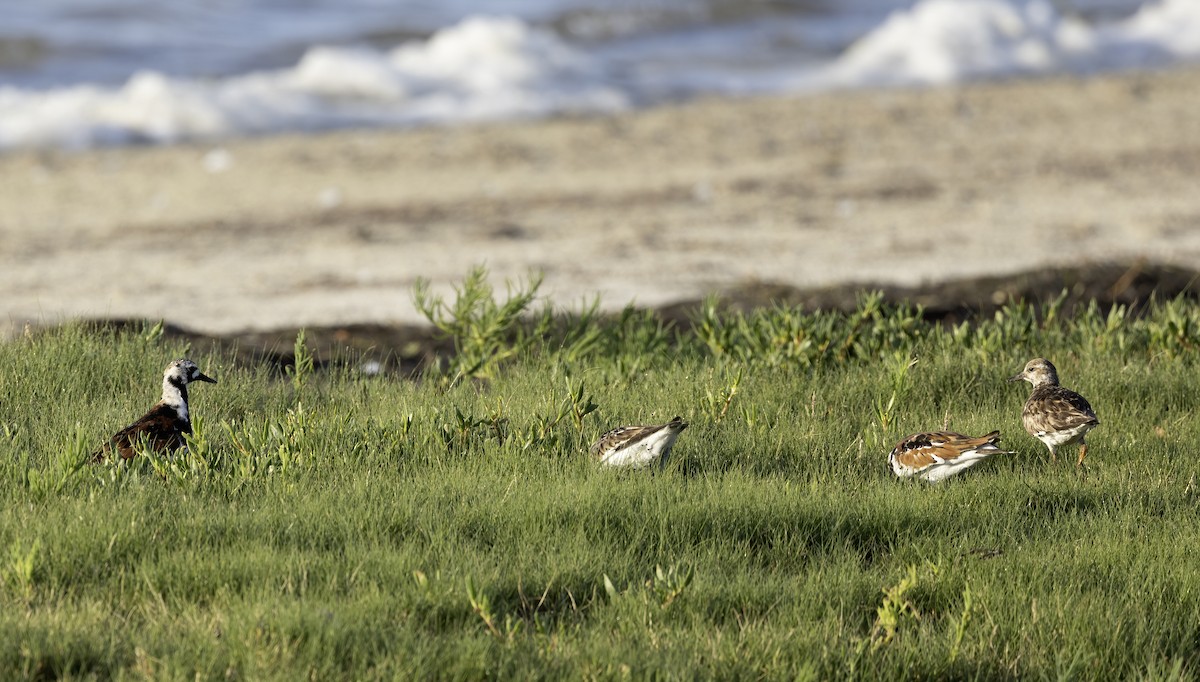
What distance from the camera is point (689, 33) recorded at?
32.4 metres

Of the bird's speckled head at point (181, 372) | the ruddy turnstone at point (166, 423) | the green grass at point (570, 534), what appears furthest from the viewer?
the bird's speckled head at point (181, 372)

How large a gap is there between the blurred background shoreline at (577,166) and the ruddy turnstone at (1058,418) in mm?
2524

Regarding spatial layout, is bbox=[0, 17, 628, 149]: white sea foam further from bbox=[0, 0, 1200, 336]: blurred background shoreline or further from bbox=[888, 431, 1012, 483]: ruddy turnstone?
bbox=[888, 431, 1012, 483]: ruddy turnstone

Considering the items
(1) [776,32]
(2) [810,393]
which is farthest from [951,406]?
(1) [776,32]

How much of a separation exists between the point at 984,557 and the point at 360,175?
13665mm

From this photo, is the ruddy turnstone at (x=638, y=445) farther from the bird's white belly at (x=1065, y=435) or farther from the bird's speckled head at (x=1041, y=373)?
the bird's speckled head at (x=1041, y=373)

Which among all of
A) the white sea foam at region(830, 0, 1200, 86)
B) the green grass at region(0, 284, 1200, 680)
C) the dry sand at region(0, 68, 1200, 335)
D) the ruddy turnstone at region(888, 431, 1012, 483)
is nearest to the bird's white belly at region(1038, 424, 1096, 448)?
the green grass at region(0, 284, 1200, 680)

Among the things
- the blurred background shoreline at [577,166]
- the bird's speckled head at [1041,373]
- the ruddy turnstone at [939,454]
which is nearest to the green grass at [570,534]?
the ruddy turnstone at [939,454]

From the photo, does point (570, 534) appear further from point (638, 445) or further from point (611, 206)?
point (611, 206)

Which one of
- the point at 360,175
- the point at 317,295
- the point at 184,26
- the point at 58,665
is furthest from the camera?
the point at 184,26

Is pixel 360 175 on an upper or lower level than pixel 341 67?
lower

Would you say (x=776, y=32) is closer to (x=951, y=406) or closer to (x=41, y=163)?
(x=41, y=163)

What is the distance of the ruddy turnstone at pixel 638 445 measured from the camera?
5.48 meters

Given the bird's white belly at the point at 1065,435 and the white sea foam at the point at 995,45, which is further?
the white sea foam at the point at 995,45
